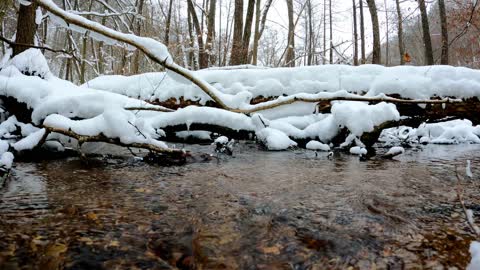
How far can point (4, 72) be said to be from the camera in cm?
441

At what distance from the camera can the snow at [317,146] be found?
4328 mm

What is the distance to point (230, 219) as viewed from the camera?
154cm

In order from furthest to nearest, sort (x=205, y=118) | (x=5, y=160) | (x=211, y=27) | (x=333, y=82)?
(x=211, y=27) < (x=333, y=82) < (x=205, y=118) < (x=5, y=160)

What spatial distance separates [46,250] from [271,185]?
1.44m

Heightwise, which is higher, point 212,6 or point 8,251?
point 212,6

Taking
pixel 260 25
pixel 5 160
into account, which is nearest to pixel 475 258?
pixel 5 160

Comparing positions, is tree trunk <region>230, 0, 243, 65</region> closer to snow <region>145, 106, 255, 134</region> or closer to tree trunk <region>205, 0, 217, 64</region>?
tree trunk <region>205, 0, 217, 64</region>

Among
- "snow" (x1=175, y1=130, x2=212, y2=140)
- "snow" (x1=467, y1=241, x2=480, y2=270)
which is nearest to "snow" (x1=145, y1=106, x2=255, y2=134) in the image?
"snow" (x1=175, y1=130, x2=212, y2=140)

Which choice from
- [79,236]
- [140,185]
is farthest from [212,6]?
[79,236]

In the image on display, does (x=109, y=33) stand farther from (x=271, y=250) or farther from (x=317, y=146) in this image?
(x=317, y=146)

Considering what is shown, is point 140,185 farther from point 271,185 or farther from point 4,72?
point 4,72

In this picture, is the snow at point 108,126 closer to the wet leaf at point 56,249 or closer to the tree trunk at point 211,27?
the wet leaf at point 56,249

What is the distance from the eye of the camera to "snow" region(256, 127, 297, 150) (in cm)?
435

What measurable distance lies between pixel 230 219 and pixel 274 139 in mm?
2909
